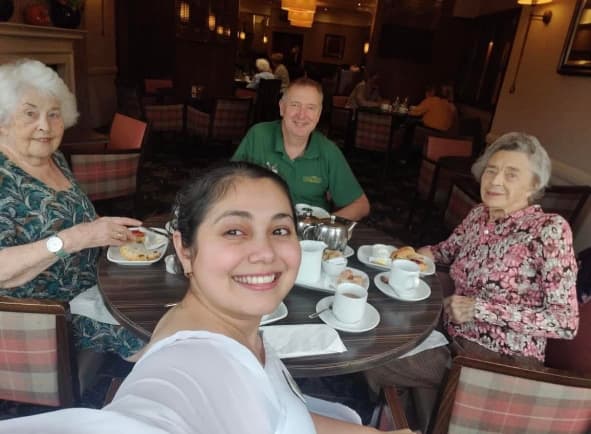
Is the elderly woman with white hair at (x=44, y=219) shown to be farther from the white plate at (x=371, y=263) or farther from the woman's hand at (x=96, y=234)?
the white plate at (x=371, y=263)

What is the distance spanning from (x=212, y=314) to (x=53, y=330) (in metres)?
0.56

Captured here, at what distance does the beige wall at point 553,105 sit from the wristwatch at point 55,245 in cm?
324

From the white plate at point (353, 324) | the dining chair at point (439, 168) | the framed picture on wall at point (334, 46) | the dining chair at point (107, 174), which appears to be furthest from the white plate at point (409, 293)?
the framed picture on wall at point (334, 46)

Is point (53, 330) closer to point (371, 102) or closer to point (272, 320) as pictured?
point (272, 320)

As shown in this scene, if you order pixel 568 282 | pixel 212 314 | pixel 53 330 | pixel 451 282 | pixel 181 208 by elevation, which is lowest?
pixel 451 282

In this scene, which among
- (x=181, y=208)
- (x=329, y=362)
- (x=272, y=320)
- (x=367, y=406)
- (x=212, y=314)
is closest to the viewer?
(x=212, y=314)

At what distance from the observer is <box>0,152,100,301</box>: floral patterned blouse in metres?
1.41

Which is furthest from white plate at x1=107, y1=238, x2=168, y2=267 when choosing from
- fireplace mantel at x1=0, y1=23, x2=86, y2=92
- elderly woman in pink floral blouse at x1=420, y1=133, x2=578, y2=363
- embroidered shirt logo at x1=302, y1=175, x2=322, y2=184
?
fireplace mantel at x1=0, y1=23, x2=86, y2=92

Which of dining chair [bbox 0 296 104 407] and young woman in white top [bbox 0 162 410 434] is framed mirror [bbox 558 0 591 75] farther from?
dining chair [bbox 0 296 104 407]

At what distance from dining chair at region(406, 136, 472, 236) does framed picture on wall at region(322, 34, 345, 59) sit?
536 inches

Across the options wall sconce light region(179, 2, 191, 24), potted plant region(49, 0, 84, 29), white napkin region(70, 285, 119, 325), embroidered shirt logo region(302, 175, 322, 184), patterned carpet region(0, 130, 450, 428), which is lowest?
patterned carpet region(0, 130, 450, 428)

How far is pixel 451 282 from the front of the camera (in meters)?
2.02

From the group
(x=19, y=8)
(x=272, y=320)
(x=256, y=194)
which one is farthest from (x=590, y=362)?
(x=19, y=8)

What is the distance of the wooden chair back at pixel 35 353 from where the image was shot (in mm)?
1074
